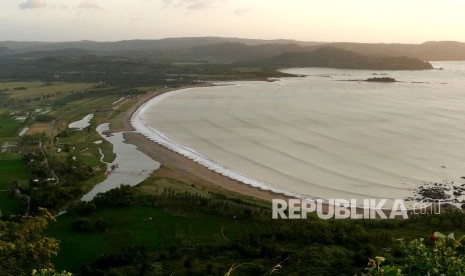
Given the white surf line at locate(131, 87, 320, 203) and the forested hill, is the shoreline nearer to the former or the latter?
the white surf line at locate(131, 87, 320, 203)

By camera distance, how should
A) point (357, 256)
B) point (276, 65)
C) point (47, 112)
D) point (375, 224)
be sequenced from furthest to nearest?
point (276, 65)
point (47, 112)
point (375, 224)
point (357, 256)

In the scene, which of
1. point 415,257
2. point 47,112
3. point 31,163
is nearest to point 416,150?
point 31,163

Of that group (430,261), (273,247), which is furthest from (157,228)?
(430,261)

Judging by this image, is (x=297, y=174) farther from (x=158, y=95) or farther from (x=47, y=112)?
(x=158, y=95)

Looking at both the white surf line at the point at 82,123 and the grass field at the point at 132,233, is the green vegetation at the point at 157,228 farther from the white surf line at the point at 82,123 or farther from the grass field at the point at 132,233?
the white surf line at the point at 82,123

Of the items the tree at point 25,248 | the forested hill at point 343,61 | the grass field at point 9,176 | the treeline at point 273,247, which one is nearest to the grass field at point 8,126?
the grass field at point 9,176

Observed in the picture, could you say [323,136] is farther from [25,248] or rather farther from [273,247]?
[25,248]
